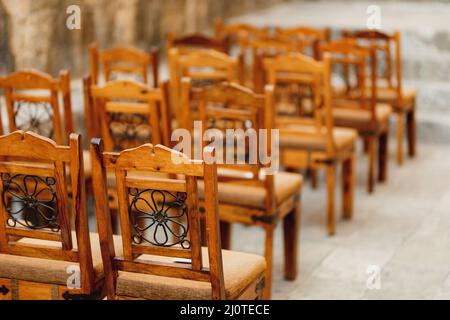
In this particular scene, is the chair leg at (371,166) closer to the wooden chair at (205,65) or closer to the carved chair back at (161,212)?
the wooden chair at (205,65)

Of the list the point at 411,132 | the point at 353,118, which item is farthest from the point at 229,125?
the point at 411,132

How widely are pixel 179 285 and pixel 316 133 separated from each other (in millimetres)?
2103

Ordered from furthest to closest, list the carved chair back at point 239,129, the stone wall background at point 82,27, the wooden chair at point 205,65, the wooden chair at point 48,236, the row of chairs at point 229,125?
1. the stone wall background at point 82,27
2. the wooden chair at point 205,65
3. the carved chair back at point 239,129
4. the row of chairs at point 229,125
5. the wooden chair at point 48,236

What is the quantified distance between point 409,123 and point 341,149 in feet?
5.76

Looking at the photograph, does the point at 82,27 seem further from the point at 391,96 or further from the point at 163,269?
the point at 163,269

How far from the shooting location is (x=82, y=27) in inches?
239

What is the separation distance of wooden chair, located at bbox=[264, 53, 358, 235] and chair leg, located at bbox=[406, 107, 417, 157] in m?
1.40

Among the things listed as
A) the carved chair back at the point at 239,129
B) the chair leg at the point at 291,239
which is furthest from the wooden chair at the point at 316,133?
the carved chair back at the point at 239,129

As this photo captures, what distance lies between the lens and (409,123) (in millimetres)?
6426

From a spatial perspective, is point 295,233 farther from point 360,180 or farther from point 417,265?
point 360,180

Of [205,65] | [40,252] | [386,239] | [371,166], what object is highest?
[205,65]

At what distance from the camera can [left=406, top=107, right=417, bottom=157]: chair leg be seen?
21.0 ft

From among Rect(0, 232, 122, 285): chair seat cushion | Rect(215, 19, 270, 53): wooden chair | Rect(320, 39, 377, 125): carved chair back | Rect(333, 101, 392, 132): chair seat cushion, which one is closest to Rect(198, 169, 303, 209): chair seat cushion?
Rect(0, 232, 122, 285): chair seat cushion

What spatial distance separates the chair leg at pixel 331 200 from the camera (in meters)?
4.81
